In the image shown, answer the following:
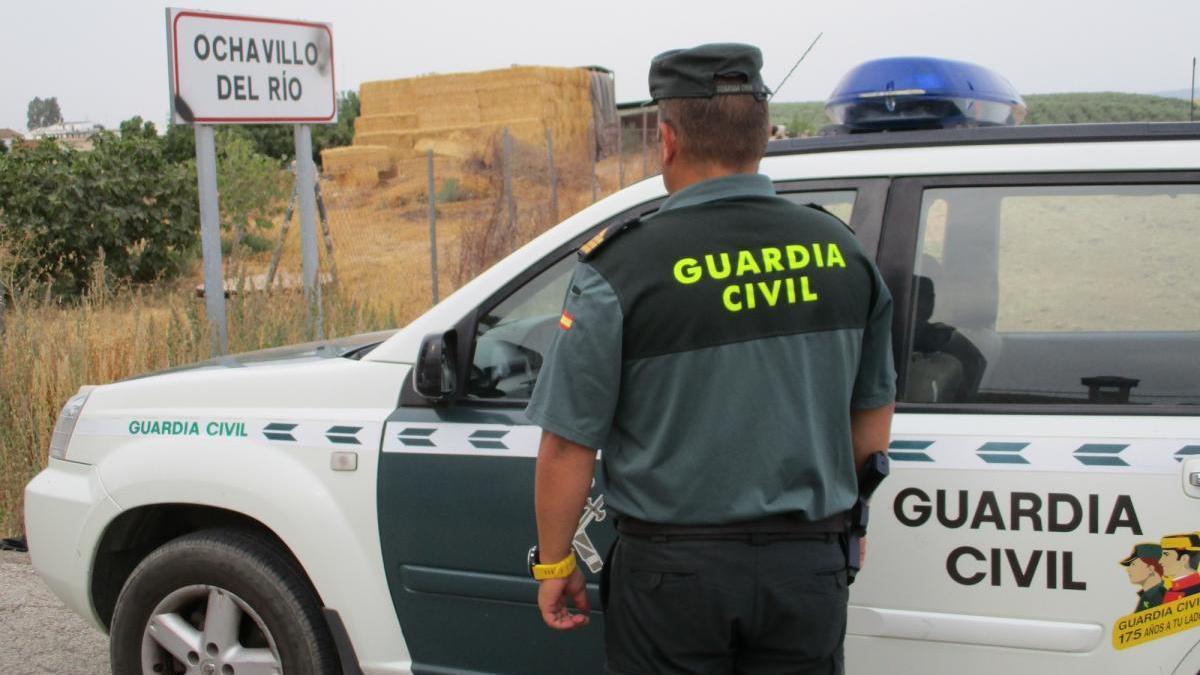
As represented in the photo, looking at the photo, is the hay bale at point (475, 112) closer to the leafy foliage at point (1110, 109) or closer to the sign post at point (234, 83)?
the sign post at point (234, 83)

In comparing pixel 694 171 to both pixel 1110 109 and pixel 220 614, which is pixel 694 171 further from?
pixel 1110 109

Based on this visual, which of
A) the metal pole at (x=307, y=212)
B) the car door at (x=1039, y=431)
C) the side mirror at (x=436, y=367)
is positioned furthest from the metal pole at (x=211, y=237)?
the car door at (x=1039, y=431)

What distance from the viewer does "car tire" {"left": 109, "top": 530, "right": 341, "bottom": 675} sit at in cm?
322

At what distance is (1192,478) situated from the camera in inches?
95.4

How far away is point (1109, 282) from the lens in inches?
107

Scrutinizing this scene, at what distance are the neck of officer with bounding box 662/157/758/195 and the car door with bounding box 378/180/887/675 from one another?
2.48ft

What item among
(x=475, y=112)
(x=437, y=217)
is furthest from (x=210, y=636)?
(x=475, y=112)

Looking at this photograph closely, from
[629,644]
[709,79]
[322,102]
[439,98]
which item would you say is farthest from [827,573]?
[439,98]

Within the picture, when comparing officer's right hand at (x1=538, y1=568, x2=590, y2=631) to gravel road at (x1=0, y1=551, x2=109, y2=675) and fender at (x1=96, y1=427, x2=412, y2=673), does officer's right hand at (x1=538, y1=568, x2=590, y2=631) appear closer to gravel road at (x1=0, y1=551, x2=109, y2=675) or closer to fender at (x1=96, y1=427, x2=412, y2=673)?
fender at (x1=96, y1=427, x2=412, y2=673)

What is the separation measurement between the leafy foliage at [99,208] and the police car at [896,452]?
40.5ft

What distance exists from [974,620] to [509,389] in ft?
4.01

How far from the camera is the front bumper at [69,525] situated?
11.5 ft

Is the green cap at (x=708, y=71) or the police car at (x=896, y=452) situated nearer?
the green cap at (x=708, y=71)

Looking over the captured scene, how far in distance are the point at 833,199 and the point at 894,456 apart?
634 mm
